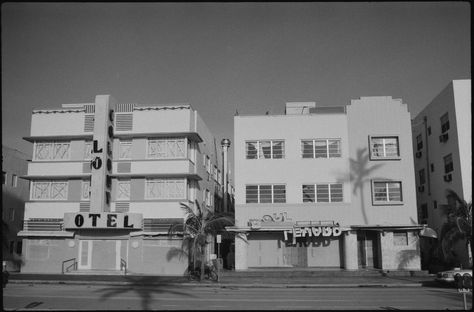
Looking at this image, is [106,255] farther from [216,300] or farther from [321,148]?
[321,148]

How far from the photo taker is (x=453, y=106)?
112 ft

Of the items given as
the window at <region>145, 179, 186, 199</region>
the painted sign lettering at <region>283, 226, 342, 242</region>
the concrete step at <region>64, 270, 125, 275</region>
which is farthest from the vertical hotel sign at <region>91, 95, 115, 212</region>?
the painted sign lettering at <region>283, 226, 342, 242</region>

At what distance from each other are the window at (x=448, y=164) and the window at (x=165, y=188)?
20285 millimetres

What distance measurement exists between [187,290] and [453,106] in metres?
23.5

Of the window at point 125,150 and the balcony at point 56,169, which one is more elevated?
the window at point 125,150

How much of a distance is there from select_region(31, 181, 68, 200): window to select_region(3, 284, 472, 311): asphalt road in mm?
13467

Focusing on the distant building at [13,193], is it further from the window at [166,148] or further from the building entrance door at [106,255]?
the window at [166,148]

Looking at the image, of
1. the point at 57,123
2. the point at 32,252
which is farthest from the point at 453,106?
the point at 32,252

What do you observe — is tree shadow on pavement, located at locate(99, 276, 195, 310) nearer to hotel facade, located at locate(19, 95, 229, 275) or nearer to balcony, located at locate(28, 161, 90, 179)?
hotel facade, located at locate(19, 95, 229, 275)

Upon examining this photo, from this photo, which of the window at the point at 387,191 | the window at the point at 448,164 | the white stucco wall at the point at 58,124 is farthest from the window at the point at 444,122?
the white stucco wall at the point at 58,124

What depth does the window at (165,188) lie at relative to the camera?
115 feet

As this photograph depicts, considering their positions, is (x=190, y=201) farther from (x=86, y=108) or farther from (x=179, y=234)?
(x=86, y=108)

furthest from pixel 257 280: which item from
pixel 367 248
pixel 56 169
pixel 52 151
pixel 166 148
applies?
pixel 52 151

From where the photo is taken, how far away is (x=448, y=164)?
35781 millimetres
